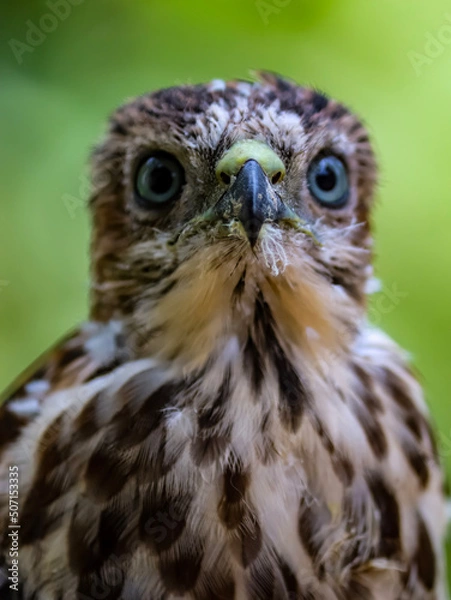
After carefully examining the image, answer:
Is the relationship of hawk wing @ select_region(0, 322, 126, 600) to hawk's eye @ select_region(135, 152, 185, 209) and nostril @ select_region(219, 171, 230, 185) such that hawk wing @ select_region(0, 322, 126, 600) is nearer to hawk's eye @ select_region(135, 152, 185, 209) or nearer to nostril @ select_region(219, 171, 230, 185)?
hawk's eye @ select_region(135, 152, 185, 209)

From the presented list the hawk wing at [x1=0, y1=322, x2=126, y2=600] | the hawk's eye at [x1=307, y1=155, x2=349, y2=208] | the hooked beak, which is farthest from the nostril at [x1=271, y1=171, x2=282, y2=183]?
the hawk wing at [x1=0, y1=322, x2=126, y2=600]

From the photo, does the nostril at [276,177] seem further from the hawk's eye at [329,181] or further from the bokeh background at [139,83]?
the bokeh background at [139,83]

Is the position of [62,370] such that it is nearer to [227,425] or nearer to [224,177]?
[227,425]

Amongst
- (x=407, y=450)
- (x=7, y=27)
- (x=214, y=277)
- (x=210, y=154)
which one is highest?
(x=7, y=27)

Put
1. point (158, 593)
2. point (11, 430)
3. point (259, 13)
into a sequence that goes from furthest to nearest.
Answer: point (259, 13)
point (11, 430)
point (158, 593)

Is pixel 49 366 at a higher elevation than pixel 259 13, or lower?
lower

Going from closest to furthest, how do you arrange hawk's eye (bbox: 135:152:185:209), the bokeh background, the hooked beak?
the hooked beak
hawk's eye (bbox: 135:152:185:209)
the bokeh background

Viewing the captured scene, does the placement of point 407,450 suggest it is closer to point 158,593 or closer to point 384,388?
point 384,388

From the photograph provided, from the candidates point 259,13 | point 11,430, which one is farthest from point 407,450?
point 259,13

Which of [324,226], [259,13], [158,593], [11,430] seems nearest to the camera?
[158,593]
